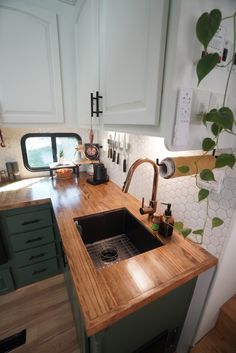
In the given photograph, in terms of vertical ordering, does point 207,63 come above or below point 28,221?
above

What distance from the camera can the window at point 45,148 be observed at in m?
1.75

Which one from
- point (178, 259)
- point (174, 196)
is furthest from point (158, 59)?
point (178, 259)

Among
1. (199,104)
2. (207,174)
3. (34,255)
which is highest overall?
(199,104)

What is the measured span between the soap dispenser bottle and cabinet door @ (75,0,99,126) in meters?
0.85

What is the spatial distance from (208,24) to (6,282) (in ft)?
6.78

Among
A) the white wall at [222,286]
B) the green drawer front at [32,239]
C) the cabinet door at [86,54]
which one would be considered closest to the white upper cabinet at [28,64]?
the cabinet door at [86,54]

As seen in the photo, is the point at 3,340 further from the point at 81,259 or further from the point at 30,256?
the point at 81,259

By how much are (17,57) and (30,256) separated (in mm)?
1599

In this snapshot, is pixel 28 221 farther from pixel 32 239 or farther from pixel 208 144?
pixel 208 144

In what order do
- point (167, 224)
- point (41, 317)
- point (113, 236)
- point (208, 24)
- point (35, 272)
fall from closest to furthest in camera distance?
point (208, 24), point (167, 224), point (113, 236), point (41, 317), point (35, 272)

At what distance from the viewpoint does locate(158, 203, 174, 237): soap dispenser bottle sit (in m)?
0.85

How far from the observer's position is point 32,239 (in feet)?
4.74

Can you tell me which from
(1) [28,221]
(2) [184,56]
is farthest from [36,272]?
(2) [184,56]

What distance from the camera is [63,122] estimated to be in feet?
4.83
